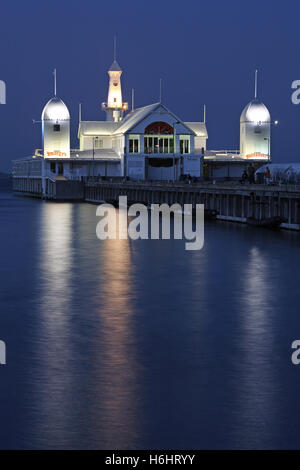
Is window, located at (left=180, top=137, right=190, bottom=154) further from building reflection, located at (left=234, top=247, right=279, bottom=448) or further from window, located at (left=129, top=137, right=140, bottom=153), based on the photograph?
building reflection, located at (left=234, top=247, right=279, bottom=448)

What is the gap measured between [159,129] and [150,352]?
98411mm

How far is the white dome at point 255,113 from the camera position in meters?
131

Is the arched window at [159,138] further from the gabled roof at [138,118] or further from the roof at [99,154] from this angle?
the roof at [99,154]

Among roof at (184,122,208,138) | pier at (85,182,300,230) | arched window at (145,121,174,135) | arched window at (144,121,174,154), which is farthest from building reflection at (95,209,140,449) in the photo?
roof at (184,122,208,138)

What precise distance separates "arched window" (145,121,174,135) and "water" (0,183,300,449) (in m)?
75.5

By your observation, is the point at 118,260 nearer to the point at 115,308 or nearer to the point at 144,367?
the point at 115,308

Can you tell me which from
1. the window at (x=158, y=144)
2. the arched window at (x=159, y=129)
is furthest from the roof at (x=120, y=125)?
the window at (x=158, y=144)

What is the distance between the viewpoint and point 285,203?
57.8 meters

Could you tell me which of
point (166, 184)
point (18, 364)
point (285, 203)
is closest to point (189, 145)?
point (166, 184)

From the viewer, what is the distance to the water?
15.9 m

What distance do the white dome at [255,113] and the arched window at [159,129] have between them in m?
18.2

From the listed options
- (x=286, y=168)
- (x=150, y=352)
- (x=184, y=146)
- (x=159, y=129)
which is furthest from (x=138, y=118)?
(x=150, y=352)

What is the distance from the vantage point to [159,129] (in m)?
118
